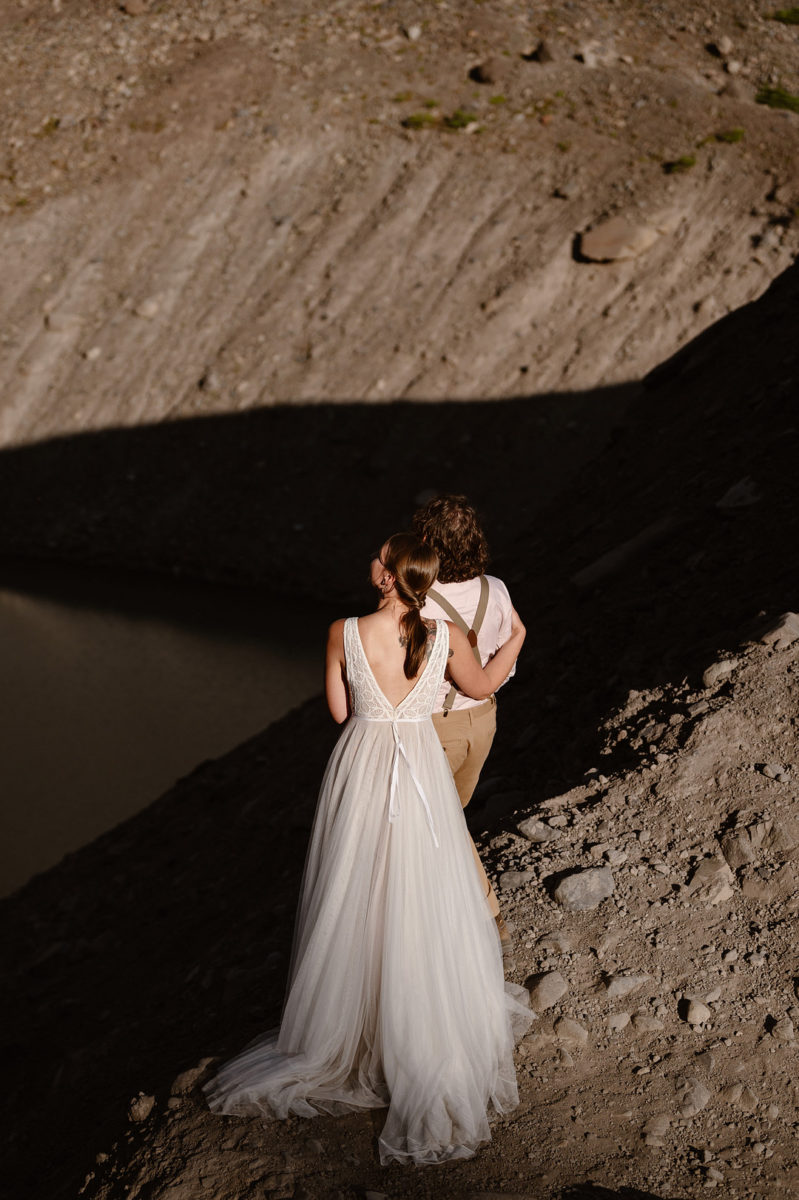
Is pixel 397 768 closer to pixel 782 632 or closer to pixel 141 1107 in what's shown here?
pixel 141 1107

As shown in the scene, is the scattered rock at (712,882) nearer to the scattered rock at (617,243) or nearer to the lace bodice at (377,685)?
the lace bodice at (377,685)

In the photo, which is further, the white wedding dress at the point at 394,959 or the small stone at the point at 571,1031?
the small stone at the point at 571,1031

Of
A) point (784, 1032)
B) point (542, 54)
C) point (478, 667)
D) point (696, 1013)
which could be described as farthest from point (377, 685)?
point (542, 54)

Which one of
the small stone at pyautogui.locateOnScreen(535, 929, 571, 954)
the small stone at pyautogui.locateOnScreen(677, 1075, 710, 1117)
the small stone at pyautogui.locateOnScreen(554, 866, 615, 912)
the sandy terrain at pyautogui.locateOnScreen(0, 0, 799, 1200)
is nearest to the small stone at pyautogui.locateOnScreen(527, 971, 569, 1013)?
the sandy terrain at pyautogui.locateOnScreen(0, 0, 799, 1200)

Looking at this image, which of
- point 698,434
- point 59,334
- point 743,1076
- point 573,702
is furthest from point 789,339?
point 59,334

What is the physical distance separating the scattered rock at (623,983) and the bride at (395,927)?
59 cm

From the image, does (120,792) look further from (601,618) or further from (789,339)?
(789,339)

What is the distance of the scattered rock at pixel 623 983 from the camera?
4.43 m

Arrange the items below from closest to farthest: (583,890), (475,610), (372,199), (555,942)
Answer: (475,610)
(555,942)
(583,890)
(372,199)

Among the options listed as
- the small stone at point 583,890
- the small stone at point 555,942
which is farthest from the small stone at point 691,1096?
the small stone at point 583,890

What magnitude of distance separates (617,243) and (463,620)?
18.0 metres

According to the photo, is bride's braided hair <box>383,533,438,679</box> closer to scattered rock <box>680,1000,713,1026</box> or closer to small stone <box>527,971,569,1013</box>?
small stone <box>527,971,569,1013</box>

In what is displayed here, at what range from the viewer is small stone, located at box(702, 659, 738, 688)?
591 cm

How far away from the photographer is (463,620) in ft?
13.5
